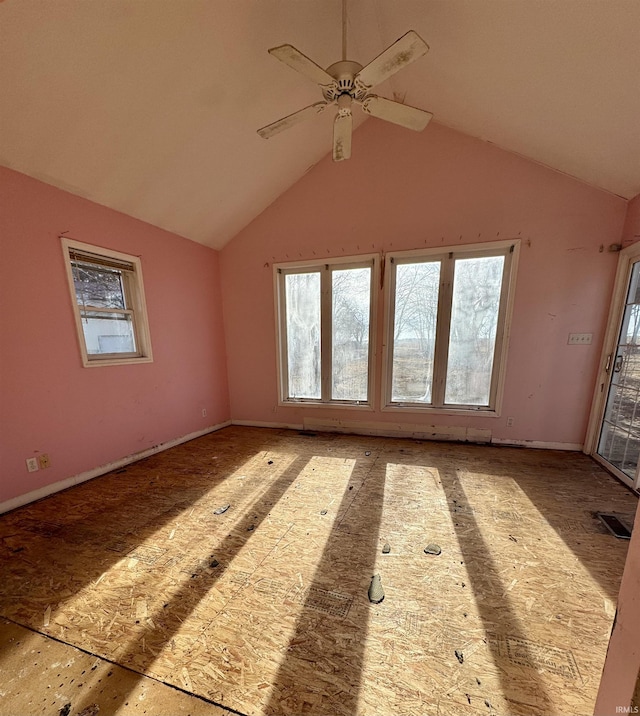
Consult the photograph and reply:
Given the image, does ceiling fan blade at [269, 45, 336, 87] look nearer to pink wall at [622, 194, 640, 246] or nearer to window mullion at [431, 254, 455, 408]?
window mullion at [431, 254, 455, 408]

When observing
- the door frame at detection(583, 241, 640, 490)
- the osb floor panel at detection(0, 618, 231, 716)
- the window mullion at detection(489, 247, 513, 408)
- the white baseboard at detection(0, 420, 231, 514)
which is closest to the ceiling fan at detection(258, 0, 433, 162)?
the window mullion at detection(489, 247, 513, 408)

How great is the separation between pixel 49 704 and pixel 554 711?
1860mm

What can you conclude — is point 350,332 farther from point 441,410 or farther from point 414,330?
point 441,410

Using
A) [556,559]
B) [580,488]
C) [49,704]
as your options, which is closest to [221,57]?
[49,704]

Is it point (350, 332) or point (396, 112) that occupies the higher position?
point (396, 112)

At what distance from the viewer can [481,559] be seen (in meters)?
1.65

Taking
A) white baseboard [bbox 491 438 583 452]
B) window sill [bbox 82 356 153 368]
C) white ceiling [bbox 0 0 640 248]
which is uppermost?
white ceiling [bbox 0 0 640 248]

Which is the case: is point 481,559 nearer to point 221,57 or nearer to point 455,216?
point 455,216

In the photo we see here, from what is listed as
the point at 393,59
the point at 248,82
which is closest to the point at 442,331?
the point at 393,59

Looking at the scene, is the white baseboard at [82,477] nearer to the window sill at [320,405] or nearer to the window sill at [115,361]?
the window sill at [115,361]

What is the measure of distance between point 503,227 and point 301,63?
8.48 ft

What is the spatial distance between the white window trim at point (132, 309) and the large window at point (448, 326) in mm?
2903

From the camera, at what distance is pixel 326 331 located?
3746 millimetres

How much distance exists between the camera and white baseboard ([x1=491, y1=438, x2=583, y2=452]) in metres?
3.07
